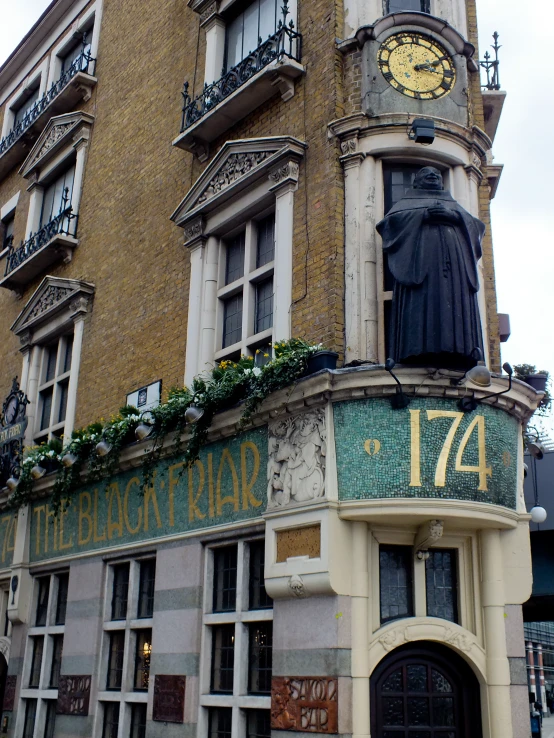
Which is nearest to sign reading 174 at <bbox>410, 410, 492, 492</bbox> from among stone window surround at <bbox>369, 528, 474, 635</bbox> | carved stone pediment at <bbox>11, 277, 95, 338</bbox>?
stone window surround at <bbox>369, 528, 474, 635</bbox>

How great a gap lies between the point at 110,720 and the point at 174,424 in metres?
4.80

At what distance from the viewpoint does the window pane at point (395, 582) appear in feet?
32.4

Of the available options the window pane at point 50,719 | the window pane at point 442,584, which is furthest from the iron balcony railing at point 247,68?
the window pane at point 50,719

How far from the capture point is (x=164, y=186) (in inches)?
610

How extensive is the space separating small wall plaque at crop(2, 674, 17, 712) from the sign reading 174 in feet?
31.3

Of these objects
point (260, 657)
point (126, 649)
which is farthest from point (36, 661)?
point (260, 657)

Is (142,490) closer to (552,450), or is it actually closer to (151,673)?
(151,673)

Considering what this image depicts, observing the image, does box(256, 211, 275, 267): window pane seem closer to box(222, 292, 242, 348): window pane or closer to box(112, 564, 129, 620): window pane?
box(222, 292, 242, 348): window pane

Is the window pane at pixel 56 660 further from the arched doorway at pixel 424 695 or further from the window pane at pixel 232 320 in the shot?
the arched doorway at pixel 424 695

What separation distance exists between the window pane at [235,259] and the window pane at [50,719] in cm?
781

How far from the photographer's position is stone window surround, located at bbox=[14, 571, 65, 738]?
47.2 ft

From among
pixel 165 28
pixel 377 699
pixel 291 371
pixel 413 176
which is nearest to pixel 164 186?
pixel 165 28

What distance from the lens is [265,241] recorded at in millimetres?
12977

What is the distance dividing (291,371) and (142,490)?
3.87 metres
